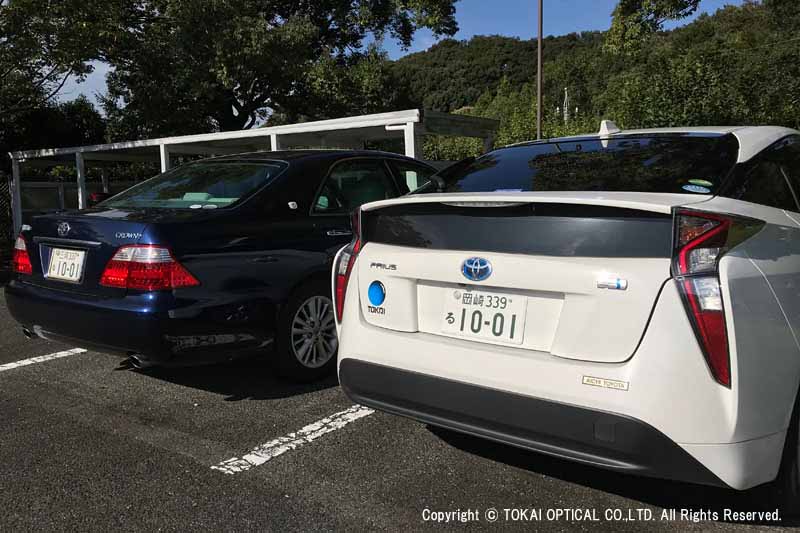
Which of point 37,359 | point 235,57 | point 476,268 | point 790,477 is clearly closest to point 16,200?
point 235,57

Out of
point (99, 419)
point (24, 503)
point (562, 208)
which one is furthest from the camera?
point (99, 419)

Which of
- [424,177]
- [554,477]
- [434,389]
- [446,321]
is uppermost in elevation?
[424,177]

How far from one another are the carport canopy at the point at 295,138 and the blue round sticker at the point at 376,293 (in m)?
6.12

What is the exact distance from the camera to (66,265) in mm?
3969

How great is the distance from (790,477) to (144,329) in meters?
3.01

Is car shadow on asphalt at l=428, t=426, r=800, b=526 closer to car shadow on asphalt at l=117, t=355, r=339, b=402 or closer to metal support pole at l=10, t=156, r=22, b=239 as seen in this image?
car shadow on asphalt at l=117, t=355, r=339, b=402

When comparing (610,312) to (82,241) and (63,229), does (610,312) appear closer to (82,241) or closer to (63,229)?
(82,241)

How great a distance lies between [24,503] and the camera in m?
2.82

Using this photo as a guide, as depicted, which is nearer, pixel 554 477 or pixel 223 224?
pixel 554 477

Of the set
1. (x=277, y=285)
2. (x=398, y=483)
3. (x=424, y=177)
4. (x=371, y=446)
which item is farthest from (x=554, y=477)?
(x=424, y=177)

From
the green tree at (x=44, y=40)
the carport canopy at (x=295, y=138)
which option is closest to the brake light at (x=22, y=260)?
the carport canopy at (x=295, y=138)

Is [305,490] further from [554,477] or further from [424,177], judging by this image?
[424,177]

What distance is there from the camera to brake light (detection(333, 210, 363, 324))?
3.12 metres

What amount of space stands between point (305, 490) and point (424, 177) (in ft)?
10.5
